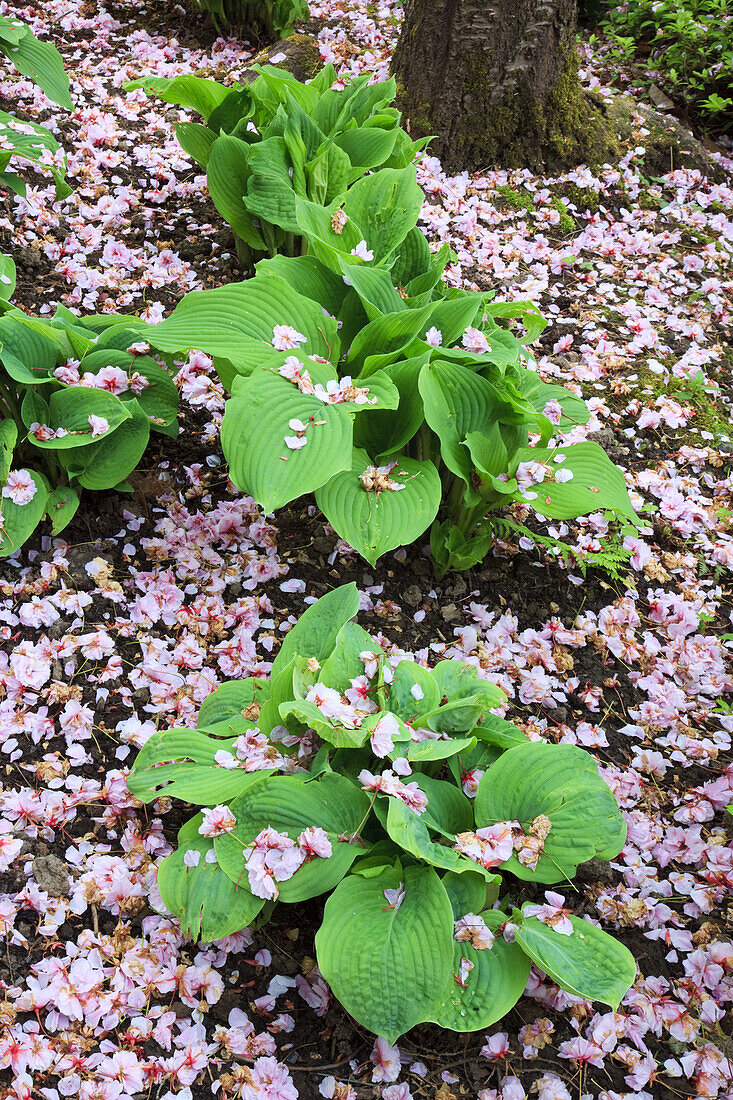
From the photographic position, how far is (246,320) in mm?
2303

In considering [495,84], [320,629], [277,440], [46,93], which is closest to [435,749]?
[320,629]

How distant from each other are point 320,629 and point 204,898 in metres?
0.64

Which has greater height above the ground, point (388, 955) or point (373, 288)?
point (373, 288)

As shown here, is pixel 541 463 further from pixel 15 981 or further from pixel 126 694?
pixel 15 981

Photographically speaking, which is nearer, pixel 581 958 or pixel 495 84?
pixel 581 958

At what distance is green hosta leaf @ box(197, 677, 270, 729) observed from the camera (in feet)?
6.35

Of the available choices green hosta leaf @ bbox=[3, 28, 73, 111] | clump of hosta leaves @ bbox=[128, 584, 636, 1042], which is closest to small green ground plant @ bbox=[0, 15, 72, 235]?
green hosta leaf @ bbox=[3, 28, 73, 111]

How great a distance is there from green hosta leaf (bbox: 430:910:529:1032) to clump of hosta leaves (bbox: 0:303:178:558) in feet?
5.26

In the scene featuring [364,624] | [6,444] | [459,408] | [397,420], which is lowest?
[364,624]

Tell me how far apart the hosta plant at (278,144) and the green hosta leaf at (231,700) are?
1.69 metres

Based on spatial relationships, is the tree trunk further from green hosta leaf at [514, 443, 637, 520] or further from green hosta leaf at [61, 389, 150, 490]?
green hosta leaf at [61, 389, 150, 490]

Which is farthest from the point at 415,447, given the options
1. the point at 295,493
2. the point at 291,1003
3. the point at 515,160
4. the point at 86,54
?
the point at 86,54

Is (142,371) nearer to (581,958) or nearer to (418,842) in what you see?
(418,842)

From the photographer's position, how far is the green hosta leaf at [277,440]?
6.42 feet
